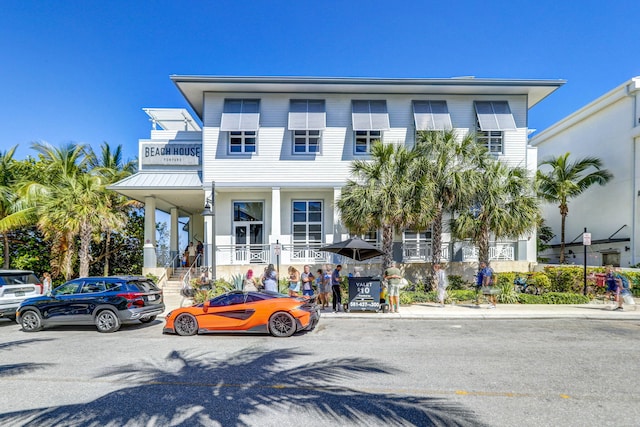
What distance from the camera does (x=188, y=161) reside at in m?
20.4

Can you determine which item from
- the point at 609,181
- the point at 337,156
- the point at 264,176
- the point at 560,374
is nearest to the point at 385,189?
the point at 337,156

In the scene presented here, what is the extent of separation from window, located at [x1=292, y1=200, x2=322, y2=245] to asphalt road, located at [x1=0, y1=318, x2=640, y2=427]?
9970mm

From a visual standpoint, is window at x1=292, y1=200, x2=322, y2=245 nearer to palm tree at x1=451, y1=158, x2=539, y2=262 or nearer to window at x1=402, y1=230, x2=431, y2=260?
window at x1=402, y1=230, x2=431, y2=260

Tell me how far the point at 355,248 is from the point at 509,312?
5.61m

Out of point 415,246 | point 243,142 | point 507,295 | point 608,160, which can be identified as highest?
point 243,142

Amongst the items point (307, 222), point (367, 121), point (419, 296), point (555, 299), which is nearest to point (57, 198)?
point (307, 222)

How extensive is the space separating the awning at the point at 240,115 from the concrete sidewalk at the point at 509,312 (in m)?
9.78

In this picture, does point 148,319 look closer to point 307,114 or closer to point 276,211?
point 276,211

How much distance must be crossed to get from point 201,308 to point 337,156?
11.3 m

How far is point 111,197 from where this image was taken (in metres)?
22.4

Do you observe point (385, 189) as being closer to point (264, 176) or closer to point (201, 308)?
point (264, 176)

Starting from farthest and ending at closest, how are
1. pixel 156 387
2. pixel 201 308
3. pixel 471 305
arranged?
1. pixel 471 305
2. pixel 201 308
3. pixel 156 387

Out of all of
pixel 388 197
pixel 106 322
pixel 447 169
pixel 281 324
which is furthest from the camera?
pixel 447 169

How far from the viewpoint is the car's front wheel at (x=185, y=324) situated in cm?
1071
